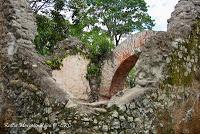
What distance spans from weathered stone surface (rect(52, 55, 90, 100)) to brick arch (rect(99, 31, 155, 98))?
57cm

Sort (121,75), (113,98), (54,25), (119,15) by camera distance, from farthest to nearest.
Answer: (119,15) → (54,25) → (121,75) → (113,98)

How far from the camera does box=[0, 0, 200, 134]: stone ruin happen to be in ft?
17.4

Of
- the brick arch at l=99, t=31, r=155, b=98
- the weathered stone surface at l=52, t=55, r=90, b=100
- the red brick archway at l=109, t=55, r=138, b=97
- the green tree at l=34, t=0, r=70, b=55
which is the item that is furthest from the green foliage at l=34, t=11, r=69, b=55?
the red brick archway at l=109, t=55, r=138, b=97

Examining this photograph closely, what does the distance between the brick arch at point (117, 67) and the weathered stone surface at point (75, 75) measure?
573 millimetres

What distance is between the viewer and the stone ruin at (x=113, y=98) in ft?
17.4

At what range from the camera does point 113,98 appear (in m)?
5.70

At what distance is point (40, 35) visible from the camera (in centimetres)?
1430

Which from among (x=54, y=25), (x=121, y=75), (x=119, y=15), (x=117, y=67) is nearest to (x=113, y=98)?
(x=117, y=67)

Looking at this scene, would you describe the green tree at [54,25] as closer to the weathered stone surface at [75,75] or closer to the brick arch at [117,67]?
the weathered stone surface at [75,75]

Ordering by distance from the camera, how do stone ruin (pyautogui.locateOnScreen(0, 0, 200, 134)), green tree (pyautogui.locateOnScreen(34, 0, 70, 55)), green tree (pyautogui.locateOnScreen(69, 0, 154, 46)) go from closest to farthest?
stone ruin (pyautogui.locateOnScreen(0, 0, 200, 134))
green tree (pyautogui.locateOnScreen(34, 0, 70, 55))
green tree (pyautogui.locateOnScreen(69, 0, 154, 46))

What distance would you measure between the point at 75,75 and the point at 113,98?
25.5ft

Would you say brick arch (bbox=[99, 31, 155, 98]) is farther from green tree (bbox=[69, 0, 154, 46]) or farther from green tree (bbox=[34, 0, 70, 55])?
green tree (bbox=[69, 0, 154, 46])

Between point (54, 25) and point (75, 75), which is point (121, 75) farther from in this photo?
point (54, 25)

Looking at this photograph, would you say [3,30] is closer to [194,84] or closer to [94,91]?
[194,84]
